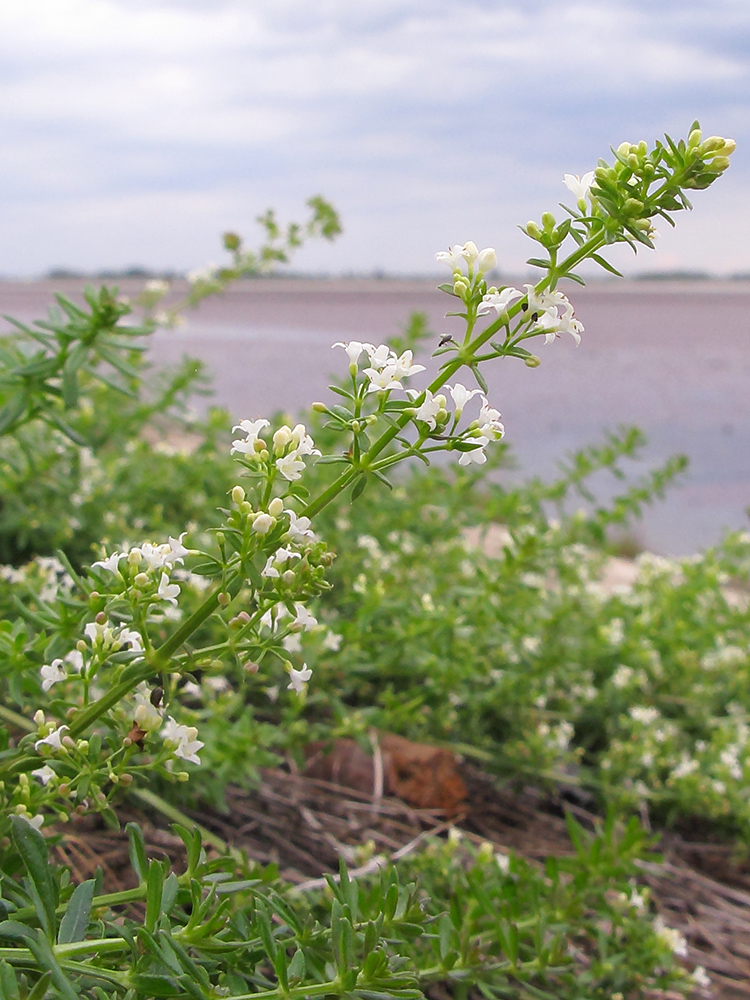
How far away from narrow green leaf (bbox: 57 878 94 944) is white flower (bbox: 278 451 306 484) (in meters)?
0.63

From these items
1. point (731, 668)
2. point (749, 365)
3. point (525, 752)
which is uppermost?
point (749, 365)

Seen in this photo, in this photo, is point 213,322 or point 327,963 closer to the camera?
point 327,963

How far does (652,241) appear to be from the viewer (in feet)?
4.43

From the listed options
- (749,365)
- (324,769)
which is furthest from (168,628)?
(749,365)

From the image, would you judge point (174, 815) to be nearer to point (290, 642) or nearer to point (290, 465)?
point (290, 642)

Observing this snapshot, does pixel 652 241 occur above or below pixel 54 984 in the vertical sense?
above

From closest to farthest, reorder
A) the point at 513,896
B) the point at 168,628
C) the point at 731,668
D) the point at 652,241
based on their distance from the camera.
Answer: the point at 652,241 → the point at 513,896 → the point at 168,628 → the point at 731,668

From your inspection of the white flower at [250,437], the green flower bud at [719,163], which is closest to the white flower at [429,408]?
the white flower at [250,437]

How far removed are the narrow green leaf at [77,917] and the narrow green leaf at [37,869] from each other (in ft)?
0.05

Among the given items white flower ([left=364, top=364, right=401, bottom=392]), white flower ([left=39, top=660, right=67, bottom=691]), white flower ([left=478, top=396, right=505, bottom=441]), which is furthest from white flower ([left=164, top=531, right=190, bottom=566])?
white flower ([left=478, top=396, right=505, bottom=441])

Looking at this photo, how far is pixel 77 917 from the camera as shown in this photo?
1.32 m

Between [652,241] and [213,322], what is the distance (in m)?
29.6

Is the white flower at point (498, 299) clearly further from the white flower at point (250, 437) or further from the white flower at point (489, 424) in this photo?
the white flower at point (250, 437)

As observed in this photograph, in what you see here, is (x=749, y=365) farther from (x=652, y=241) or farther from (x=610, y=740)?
(x=652, y=241)
